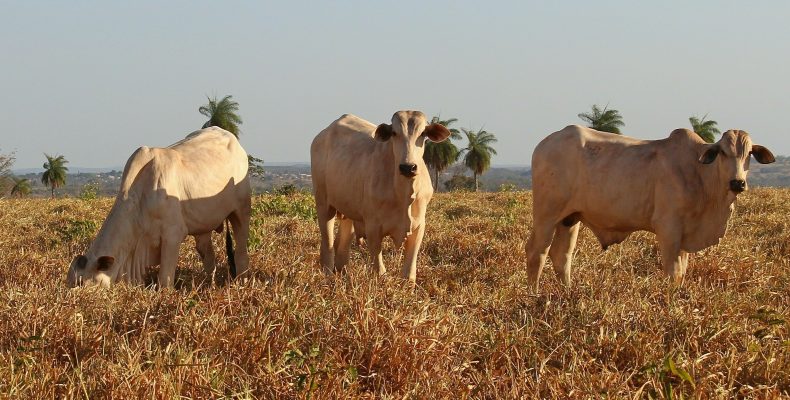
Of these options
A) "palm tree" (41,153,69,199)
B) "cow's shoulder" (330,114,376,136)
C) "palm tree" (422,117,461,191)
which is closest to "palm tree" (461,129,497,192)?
"palm tree" (422,117,461,191)

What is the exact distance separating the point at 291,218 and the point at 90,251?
4788mm

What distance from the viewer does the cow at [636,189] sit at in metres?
7.67

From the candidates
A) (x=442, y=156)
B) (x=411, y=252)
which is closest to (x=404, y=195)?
(x=411, y=252)

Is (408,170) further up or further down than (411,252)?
further up

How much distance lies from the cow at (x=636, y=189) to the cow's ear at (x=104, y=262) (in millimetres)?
3699

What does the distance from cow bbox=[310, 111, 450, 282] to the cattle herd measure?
1 cm

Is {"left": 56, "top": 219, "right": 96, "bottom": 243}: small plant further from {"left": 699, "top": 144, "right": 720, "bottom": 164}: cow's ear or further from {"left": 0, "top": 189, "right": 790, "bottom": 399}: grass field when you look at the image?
{"left": 699, "top": 144, "right": 720, "bottom": 164}: cow's ear

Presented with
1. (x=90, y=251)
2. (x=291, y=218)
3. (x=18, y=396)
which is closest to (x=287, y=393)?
(x=18, y=396)

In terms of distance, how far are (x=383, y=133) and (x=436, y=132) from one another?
19.1 inches

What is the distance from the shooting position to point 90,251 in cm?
738

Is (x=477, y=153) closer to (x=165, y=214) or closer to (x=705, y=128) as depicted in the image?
(x=705, y=128)

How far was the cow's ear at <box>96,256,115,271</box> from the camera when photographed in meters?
7.16

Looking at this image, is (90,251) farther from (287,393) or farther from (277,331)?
(287,393)

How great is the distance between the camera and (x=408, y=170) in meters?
7.35
